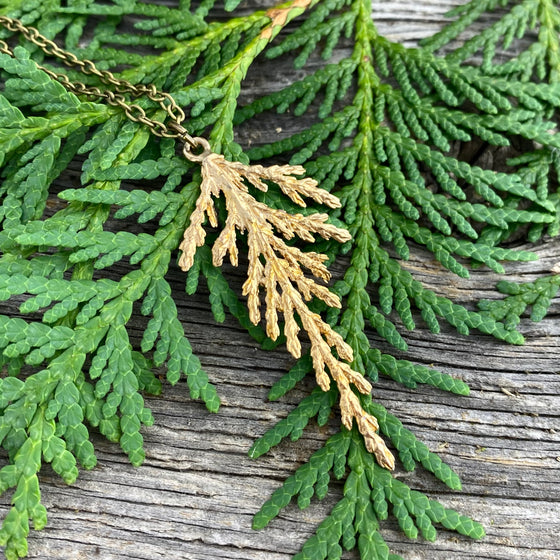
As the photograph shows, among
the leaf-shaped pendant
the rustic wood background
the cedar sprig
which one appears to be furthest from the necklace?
the rustic wood background

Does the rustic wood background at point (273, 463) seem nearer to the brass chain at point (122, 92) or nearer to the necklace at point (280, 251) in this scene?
the necklace at point (280, 251)

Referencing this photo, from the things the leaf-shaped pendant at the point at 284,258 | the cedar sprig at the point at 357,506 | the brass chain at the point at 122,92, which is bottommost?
the cedar sprig at the point at 357,506

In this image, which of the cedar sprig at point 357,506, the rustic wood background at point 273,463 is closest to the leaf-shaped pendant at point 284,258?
the cedar sprig at point 357,506

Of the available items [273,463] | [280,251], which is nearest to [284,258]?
Result: [280,251]

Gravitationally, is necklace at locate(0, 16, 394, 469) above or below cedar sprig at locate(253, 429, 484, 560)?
above

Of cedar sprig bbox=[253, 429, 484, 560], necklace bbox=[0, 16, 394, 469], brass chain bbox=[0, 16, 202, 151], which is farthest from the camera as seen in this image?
brass chain bbox=[0, 16, 202, 151]

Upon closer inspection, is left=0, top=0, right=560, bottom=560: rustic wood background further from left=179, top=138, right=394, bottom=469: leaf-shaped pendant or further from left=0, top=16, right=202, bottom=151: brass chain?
left=0, top=16, right=202, bottom=151: brass chain

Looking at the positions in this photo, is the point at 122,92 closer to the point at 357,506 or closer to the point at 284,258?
the point at 284,258
